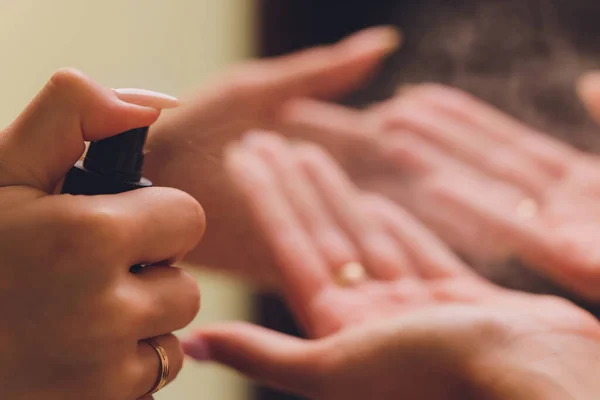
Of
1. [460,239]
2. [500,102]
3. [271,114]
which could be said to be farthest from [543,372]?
[500,102]

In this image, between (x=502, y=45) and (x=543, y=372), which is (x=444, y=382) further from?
(x=502, y=45)

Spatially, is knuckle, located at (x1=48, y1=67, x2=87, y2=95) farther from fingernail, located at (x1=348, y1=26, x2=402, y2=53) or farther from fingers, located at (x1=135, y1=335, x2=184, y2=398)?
fingernail, located at (x1=348, y1=26, x2=402, y2=53)

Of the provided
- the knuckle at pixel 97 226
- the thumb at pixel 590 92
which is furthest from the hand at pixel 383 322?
the thumb at pixel 590 92

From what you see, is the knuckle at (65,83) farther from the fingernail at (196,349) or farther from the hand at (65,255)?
the fingernail at (196,349)

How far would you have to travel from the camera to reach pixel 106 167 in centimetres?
28

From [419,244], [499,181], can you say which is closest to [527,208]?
[499,181]

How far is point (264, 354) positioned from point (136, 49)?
0.91 ft

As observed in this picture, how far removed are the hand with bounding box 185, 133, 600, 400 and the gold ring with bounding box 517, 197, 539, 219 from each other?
13cm

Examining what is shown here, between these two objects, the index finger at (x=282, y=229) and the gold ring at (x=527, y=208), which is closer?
the index finger at (x=282, y=229)

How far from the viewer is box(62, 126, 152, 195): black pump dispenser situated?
276mm

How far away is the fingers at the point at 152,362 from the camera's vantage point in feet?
0.97

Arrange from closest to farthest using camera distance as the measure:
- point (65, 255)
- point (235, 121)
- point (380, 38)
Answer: point (65, 255) → point (235, 121) → point (380, 38)

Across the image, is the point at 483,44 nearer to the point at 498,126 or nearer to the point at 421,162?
the point at 498,126

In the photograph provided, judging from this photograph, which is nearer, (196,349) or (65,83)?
(65,83)
